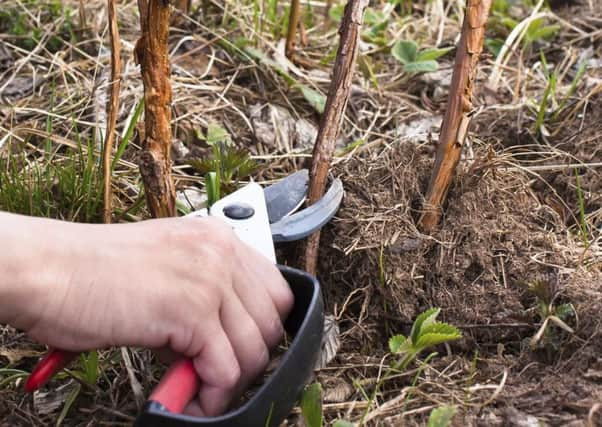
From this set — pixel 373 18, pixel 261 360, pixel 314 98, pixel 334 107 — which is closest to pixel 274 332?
pixel 261 360

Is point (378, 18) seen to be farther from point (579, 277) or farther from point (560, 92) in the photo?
point (579, 277)

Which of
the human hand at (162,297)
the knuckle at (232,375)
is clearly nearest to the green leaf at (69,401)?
the human hand at (162,297)

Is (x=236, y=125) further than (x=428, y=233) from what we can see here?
Result: Yes

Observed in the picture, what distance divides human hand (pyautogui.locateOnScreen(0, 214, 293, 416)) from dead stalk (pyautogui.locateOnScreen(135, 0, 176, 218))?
160 millimetres

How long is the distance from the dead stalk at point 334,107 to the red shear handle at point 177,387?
46 centimetres

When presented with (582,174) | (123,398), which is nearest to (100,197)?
(123,398)

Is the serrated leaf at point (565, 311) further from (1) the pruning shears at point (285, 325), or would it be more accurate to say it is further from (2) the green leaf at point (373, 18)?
(2) the green leaf at point (373, 18)

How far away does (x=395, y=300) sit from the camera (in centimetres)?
149

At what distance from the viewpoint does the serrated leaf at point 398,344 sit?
1.36 m

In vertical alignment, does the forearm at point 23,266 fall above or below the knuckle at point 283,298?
above

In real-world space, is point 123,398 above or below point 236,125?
below

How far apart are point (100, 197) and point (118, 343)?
593mm

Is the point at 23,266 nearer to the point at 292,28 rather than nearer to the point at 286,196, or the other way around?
the point at 286,196

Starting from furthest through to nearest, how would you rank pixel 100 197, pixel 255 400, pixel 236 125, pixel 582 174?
pixel 236 125 < pixel 582 174 < pixel 100 197 < pixel 255 400
